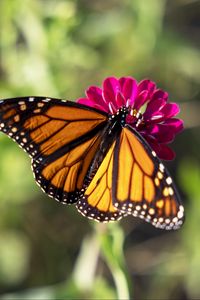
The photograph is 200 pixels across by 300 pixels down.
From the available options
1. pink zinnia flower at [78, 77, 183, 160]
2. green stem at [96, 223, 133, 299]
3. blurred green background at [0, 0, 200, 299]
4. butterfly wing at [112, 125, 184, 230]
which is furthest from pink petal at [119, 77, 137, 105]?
blurred green background at [0, 0, 200, 299]

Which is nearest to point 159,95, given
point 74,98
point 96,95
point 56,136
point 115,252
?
point 96,95

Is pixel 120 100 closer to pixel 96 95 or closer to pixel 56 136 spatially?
pixel 96 95

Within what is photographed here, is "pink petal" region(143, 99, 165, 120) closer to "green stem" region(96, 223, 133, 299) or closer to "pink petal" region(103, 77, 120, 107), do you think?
"pink petal" region(103, 77, 120, 107)

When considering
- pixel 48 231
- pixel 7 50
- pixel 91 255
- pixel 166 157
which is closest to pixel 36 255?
pixel 48 231

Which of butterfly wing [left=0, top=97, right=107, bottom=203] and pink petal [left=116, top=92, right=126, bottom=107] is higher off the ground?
pink petal [left=116, top=92, right=126, bottom=107]

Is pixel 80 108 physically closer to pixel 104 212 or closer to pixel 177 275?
pixel 104 212

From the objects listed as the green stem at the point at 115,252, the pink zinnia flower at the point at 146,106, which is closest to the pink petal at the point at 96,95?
the pink zinnia flower at the point at 146,106

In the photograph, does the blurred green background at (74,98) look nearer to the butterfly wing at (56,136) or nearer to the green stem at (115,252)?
the green stem at (115,252)
